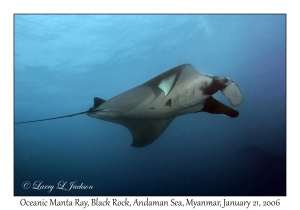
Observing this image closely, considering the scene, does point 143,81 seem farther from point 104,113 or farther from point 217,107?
point 217,107

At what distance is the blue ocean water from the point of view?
11.0 m

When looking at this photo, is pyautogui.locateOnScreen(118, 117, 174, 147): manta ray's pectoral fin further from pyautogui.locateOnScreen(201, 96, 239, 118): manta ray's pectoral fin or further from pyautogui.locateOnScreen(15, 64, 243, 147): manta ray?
pyautogui.locateOnScreen(201, 96, 239, 118): manta ray's pectoral fin

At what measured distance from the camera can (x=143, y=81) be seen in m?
15.1

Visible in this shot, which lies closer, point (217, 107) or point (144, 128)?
point (217, 107)

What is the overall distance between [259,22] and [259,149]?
1501cm

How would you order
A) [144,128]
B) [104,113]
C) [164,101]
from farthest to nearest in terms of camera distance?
[144,128], [104,113], [164,101]

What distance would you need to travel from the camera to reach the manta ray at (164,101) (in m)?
3.78

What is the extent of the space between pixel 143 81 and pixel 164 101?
434 inches

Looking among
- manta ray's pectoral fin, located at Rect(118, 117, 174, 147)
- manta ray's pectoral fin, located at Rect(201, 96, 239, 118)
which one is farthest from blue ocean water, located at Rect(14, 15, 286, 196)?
manta ray's pectoral fin, located at Rect(201, 96, 239, 118)

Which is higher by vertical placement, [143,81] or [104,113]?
[143,81]

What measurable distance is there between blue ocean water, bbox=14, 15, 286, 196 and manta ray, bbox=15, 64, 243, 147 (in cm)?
266

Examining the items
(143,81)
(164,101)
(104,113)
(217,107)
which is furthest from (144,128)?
(143,81)

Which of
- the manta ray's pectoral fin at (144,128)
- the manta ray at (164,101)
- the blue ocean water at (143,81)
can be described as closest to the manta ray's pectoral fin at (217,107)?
the manta ray at (164,101)

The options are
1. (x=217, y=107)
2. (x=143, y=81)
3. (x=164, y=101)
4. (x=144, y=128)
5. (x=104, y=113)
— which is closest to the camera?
(x=164, y=101)
